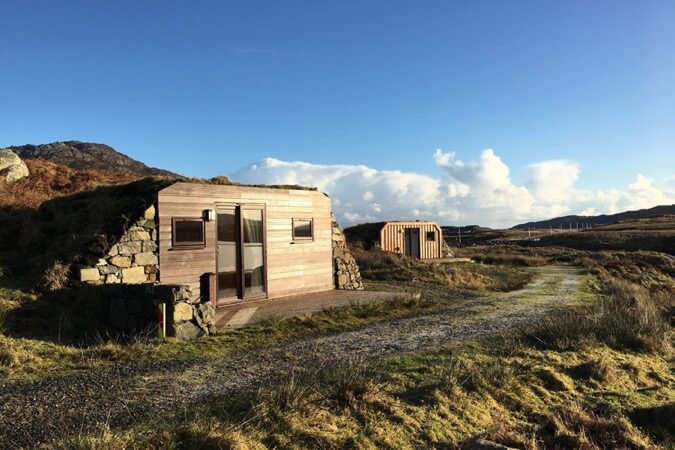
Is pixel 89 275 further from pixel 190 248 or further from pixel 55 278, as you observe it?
pixel 190 248

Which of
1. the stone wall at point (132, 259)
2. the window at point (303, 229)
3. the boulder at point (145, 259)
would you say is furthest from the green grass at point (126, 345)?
the window at point (303, 229)

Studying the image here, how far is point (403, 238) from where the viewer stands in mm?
31734

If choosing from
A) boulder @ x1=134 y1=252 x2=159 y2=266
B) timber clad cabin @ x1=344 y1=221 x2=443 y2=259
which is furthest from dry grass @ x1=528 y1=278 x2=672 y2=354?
timber clad cabin @ x1=344 y1=221 x2=443 y2=259

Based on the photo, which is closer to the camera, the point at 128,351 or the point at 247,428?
the point at 247,428

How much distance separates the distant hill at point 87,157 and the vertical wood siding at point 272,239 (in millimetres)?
19649

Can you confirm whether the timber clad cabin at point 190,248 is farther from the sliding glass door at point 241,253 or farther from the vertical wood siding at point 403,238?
the vertical wood siding at point 403,238

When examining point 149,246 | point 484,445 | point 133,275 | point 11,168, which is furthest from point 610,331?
point 11,168

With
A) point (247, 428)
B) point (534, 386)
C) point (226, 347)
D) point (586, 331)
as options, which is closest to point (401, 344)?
point (534, 386)

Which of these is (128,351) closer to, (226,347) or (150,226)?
(226,347)

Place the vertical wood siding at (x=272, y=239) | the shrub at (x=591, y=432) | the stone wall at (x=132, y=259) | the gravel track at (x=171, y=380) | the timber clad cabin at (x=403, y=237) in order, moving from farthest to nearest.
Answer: the timber clad cabin at (x=403, y=237), the vertical wood siding at (x=272, y=239), the stone wall at (x=132, y=259), the shrub at (x=591, y=432), the gravel track at (x=171, y=380)

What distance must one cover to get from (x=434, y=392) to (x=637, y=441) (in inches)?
87.8

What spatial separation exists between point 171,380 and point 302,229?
8165 mm

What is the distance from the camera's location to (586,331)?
917 cm

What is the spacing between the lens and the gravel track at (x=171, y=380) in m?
4.85
